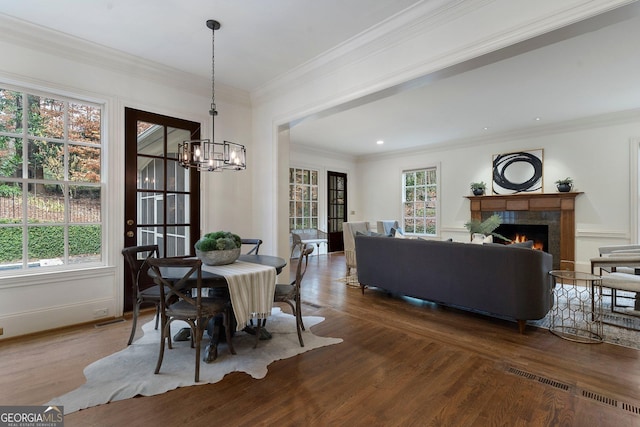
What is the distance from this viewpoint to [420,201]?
26.9 feet

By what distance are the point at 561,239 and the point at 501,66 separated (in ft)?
13.4

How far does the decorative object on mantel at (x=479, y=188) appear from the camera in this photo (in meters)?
6.88

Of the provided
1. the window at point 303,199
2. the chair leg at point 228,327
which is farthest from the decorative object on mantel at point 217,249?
the window at point 303,199

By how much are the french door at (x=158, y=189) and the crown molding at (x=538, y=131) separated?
584 centimetres

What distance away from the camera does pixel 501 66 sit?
3.58m

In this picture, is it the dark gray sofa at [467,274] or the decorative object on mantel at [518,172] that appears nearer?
the dark gray sofa at [467,274]

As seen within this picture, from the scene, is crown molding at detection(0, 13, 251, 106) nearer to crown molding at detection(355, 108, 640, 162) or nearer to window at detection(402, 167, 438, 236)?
crown molding at detection(355, 108, 640, 162)

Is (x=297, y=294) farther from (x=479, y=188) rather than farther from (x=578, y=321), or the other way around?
(x=479, y=188)

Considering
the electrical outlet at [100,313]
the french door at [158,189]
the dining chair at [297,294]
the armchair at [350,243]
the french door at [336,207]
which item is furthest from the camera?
the french door at [336,207]

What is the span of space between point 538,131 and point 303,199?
5336 mm

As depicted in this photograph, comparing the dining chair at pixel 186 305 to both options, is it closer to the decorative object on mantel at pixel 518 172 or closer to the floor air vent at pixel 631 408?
the floor air vent at pixel 631 408

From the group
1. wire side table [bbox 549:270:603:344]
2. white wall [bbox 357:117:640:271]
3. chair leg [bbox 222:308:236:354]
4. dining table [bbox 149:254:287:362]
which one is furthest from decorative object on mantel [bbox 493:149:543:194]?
chair leg [bbox 222:308:236:354]

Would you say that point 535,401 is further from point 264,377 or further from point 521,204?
point 521,204

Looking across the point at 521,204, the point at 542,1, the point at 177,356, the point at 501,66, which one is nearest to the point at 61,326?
the point at 177,356
